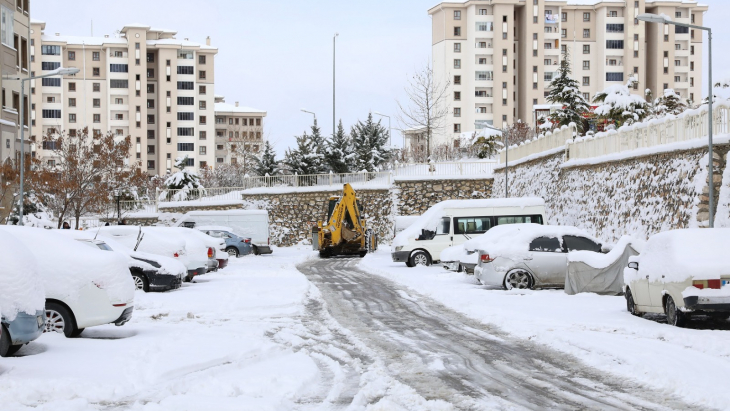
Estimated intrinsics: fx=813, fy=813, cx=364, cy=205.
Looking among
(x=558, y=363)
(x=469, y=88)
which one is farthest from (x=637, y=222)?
(x=469, y=88)

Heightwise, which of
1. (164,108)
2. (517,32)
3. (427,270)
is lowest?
(427,270)

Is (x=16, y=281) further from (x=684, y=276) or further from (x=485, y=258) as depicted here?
(x=485, y=258)

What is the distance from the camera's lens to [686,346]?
10.9 metres

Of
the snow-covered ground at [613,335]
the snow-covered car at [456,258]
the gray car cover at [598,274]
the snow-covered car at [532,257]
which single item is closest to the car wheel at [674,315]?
the snow-covered ground at [613,335]

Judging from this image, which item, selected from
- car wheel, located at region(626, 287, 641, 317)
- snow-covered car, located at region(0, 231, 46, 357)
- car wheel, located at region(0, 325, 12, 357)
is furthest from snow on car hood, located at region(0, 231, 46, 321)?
car wheel, located at region(626, 287, 641, 317)

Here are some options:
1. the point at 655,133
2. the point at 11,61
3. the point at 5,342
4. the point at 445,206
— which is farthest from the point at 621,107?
the point at 5,342

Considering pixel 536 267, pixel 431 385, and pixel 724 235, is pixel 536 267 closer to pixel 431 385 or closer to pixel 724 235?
pixel 724 235

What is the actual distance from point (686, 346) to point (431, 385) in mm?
4301

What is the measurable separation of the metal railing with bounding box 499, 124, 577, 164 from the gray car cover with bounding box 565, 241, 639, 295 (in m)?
16.5

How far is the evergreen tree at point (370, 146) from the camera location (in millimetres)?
60625

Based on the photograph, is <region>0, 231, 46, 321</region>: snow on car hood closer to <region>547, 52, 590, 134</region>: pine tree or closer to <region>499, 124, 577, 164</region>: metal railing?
<region>499, 124, 577, 164</region>: metal railing

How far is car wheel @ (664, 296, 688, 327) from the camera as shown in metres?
12.8

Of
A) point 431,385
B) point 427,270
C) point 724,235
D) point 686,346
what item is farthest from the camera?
point 427,270

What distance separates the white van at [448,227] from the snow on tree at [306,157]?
28.3 m
